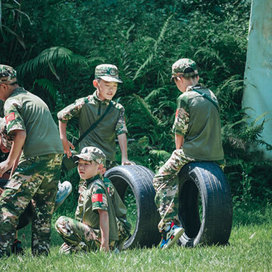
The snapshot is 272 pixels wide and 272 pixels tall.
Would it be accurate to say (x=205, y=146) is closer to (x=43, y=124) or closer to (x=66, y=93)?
(x=43, y=124)

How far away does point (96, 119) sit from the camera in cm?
750

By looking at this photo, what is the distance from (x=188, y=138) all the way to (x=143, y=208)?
1.02 meters

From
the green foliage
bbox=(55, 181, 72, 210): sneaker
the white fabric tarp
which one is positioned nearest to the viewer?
bbox=(55, 181, 72, 210): sneaker

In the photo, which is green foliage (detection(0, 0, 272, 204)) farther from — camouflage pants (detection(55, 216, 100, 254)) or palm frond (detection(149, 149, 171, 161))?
camouflage pants (detection(55, 216, 100, 254))

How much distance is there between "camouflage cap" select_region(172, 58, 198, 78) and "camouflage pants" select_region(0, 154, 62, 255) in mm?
1823

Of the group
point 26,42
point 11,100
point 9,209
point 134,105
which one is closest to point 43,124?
point 11,100

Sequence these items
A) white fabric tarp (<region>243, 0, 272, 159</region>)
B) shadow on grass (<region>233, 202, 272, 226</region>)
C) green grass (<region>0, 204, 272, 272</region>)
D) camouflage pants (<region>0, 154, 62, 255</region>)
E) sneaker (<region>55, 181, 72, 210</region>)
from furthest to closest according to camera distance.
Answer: white fabric tarp (<region>243, 0, 272, 159</region>)
shadow on grass (<region>233, 202, 272, 226</region>)
sneaker (<region>55, 181, 72, 210</region>)
camouflage pants (<region>0, 154, 62, 255</region>)
green grass (<region>0, 204, 272, 272</region>)

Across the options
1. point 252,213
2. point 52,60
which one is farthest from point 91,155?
point 52,60

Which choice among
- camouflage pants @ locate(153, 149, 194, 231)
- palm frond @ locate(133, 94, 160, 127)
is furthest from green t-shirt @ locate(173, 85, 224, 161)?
palm frond @ locate(133, 94, 160, 127)

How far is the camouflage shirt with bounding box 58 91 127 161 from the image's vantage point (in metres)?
7.47

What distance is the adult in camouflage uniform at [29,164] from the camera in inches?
232

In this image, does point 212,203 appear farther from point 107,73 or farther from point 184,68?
point 107,73

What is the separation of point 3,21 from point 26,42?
657mm

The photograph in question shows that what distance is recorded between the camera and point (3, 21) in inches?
472
